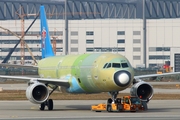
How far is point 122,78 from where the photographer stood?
129ft

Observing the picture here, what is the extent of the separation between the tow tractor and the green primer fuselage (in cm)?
108

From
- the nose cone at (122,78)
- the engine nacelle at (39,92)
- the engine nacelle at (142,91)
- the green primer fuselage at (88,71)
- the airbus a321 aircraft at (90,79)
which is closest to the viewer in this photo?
the nose cone at (122,78)

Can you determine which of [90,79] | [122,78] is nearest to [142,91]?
[90,79]

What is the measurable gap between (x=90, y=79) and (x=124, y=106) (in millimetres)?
3213

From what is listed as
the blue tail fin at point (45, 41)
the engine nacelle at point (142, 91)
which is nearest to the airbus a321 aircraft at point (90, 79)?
the engine nacelle at point (142, 91)

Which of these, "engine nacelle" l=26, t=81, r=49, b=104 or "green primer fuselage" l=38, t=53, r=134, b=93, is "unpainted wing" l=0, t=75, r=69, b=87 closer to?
"green primer fuselage" l=38, t=53, r=134, b=93

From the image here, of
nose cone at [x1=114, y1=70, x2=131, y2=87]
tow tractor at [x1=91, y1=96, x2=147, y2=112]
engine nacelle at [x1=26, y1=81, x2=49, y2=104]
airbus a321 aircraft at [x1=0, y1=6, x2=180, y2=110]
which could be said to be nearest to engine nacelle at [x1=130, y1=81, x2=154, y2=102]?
airbus a321 aircraft at [x1=0, y1=6, x2=180, y2=110]

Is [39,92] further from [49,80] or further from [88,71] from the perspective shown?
[88,71]

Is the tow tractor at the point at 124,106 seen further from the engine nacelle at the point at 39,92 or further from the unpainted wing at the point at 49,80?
the unpainted wing at the point at 49,80

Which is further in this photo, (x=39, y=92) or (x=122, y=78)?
(x=39, y=92)

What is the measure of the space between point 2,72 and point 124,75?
9745 cm

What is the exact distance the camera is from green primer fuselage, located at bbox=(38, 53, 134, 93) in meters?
40.4

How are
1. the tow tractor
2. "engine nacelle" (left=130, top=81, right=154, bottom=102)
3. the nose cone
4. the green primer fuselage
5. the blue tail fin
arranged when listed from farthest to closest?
→ the blue tail fin → "engine nacelle" (left=130, top=81, right=154, bottom=102) → the tow tractor → the green primer fuselage → the nose cone

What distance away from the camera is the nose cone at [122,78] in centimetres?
3928
